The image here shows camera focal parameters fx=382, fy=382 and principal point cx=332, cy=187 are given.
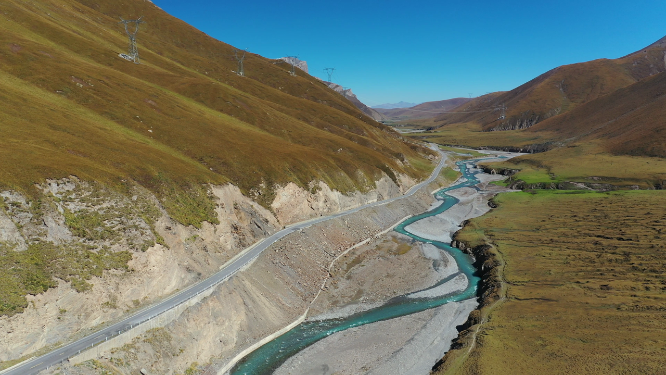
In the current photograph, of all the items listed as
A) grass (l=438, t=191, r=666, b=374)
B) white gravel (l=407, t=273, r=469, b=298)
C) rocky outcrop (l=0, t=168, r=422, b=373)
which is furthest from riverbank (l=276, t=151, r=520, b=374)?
rocky outcrop (l=0, t=168, r=422, b=373)

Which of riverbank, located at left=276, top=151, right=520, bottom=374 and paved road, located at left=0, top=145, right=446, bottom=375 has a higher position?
paved road, located at left=0, top=145, right=446, bottom=375

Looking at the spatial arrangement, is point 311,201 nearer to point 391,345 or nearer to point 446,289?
point 446,289

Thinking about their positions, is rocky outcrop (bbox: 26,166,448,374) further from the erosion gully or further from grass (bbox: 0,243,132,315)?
grass (bbox: 0,243,132,315)

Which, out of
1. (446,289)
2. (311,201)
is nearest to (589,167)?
(446,289)

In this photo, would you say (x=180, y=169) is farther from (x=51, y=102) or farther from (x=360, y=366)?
(x=360, y=366)

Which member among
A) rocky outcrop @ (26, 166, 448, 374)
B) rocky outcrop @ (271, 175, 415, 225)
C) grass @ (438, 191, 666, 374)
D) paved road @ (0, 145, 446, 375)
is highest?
rocky outcrop @ (271, 175, 415, 225)

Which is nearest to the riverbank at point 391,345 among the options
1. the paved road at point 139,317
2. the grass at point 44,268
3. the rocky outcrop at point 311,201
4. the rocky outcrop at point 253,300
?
the rocky outcrop at point 253,300

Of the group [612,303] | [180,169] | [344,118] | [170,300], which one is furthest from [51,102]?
[344,118]
